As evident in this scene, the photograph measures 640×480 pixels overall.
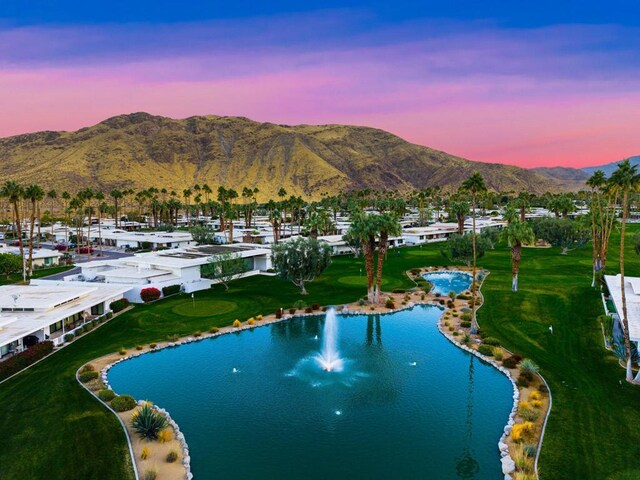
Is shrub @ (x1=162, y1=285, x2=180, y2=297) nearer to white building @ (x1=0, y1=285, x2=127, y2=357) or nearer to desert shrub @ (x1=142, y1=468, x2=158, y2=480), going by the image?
white building @ (x1=0, y1=285, x2=127, y2=357)

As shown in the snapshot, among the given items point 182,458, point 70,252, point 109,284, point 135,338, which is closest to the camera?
point 182,458

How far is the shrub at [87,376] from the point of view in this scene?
1462 inches

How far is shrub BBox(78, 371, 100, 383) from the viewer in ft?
122

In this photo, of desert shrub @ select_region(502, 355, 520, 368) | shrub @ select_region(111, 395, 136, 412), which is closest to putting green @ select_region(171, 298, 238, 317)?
shrub @ select_region(111, 395, 136, 412)

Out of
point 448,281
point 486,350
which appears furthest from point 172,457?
point 448,281

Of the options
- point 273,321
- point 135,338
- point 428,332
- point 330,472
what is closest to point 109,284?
point 135,338

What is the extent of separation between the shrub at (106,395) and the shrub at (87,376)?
3415mm

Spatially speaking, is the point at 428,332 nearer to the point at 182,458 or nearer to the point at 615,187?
the point at 615,187

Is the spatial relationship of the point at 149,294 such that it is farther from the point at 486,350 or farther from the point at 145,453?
the point at 486,350

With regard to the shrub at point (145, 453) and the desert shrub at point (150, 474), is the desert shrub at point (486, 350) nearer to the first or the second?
the shrub at point (145, 453)

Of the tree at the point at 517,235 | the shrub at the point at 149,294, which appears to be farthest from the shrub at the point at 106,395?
the tree at the point at 517,235

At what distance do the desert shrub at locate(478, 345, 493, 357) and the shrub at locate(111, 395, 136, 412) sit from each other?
30.1m

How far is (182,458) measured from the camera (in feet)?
87.6

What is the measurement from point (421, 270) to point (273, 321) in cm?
3998
